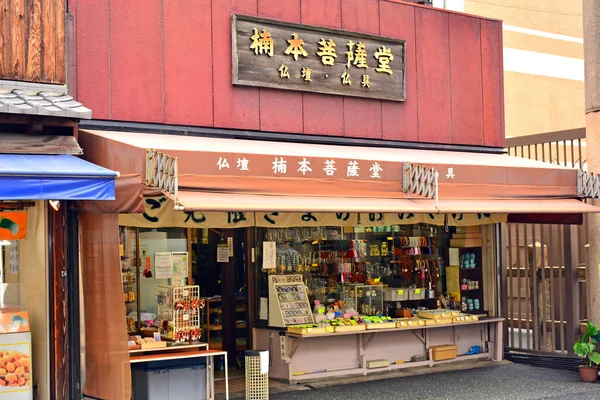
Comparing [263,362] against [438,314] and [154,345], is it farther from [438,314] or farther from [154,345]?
[438,314]

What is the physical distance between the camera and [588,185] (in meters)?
12.1

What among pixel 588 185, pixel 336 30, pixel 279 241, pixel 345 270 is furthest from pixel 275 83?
pixel 588 185

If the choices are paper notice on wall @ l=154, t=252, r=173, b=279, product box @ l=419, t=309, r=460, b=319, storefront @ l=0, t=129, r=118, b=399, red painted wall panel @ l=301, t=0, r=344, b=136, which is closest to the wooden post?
product box @ l=419, t=309, r=460, b=319

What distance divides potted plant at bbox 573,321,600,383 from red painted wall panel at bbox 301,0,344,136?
5.02 meters

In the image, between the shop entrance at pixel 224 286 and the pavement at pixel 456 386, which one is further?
the shop entrance at pixel 224 286

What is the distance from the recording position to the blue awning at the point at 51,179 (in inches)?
297

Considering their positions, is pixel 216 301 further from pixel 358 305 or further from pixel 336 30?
pixel 336 30

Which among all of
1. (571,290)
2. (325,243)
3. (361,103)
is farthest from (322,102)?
(571,290)

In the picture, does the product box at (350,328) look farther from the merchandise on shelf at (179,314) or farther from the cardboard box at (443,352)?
the merchandise on shelf at (179,314)

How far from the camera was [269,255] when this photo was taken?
12.3 m

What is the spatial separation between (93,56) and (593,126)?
7.95m

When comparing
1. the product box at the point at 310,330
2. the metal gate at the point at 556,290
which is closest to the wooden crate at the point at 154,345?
the product box at the point at 310,330

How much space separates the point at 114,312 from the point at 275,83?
14.4ft

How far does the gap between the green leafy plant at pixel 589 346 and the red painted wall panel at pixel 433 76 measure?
3.93 m
